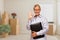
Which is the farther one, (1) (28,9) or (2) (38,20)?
(1) (28,9)

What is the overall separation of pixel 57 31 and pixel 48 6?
4.23 ft

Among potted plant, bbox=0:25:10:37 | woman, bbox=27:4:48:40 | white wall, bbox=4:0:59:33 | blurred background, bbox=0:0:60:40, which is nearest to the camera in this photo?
woman, bbox=27:4:48:40

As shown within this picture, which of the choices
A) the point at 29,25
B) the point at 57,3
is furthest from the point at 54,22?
the point at 29,25

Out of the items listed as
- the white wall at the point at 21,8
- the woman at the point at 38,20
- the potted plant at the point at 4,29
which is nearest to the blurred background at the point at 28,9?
the white wall at the point at 21,8

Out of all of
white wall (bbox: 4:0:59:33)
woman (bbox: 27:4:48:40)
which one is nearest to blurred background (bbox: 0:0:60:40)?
white wall (bbox: 4:0:59:33)

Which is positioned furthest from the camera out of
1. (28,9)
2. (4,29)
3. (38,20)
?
(28,9)

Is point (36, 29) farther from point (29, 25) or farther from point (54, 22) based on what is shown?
point (54, 22)

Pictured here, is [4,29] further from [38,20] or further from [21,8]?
[38,20]

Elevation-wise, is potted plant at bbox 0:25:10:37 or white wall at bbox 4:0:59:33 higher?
white wall at bbox 4:0:59:33

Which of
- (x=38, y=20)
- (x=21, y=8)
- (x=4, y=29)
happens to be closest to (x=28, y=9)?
(x=21, y=8)

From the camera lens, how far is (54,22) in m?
7.19

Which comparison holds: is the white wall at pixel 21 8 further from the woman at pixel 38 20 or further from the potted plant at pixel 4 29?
the woman at pixel 38 20

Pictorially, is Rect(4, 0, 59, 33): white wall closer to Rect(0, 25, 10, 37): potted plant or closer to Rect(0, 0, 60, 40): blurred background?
Rect(0, 0, 60, 40): blurred background

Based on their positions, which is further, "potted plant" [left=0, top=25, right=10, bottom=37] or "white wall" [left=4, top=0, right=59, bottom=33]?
"white wall" [left=4, top=0, right=59, bottom=33]
